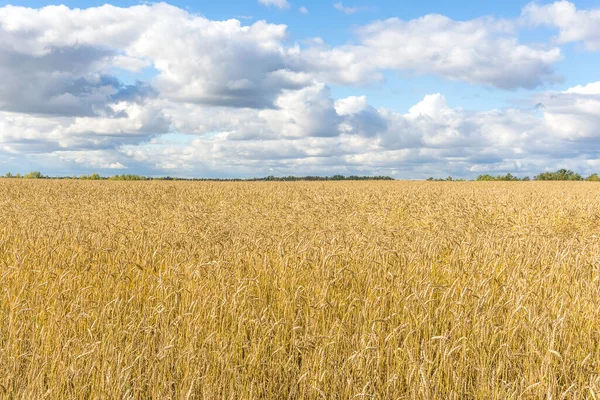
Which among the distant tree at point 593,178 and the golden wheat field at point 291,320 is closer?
the golden wheat field at point 291,320

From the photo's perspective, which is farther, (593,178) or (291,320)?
(593,178)

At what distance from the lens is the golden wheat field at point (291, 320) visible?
3260mm

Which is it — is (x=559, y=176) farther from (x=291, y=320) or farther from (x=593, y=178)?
(x=291, y=320)

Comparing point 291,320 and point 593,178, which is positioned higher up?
point 593,178

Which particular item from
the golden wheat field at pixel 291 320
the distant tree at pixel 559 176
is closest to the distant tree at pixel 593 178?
the distant tree at pixel 559 176

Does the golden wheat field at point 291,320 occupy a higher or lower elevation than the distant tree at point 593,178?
lower

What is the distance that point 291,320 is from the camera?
14.2 feet

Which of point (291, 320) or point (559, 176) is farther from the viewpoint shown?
point (559, 176)

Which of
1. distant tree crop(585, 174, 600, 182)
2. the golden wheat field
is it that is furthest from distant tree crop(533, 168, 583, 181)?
the golden wheat field

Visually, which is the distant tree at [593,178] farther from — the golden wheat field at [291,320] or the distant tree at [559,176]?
the golden wheat field at [291,320]

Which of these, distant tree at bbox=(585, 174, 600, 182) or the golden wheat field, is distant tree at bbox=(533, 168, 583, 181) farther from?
the golden wheat field

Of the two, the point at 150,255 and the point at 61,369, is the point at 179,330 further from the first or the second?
the point at 150,255

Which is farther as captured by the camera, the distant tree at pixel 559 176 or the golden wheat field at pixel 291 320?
the distant tree at pixel 559 176

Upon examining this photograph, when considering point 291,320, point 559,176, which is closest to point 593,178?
point 559,176
